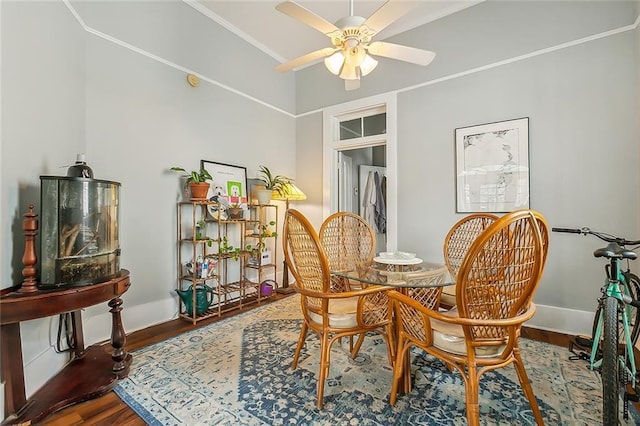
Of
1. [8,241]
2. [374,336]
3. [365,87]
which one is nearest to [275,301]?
[374,336]

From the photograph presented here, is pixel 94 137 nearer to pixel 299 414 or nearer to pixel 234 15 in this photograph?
pixel 234 15

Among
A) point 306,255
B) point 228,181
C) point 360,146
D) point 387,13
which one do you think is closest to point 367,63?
point 387,13

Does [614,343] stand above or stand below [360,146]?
below

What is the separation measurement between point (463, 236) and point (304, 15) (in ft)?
6.67

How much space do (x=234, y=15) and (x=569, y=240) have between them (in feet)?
13.6

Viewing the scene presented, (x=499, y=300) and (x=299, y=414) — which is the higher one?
(x=499, y=300)

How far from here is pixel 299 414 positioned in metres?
1.44

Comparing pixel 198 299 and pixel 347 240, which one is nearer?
pixel 347 240

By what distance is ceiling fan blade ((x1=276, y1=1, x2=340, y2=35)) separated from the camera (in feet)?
5.82

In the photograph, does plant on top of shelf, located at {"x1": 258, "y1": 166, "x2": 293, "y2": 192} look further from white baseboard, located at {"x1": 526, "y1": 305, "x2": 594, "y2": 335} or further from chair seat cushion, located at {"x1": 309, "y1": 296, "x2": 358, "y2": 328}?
white baseboard, located at {"x1": 526, "y1": 305, "x2": 594, "y2": 335}

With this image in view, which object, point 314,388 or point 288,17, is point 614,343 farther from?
point 288,17

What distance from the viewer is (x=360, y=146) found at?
3.80 metres

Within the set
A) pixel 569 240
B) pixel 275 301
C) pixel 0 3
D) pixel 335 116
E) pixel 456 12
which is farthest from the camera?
pixel 335 116

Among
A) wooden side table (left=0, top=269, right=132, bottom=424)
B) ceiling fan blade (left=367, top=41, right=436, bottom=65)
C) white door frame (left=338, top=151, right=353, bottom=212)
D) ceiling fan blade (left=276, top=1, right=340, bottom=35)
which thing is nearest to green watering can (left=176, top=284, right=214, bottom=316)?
wooden side table (left=0, top=269, right=132, bottom=424)
